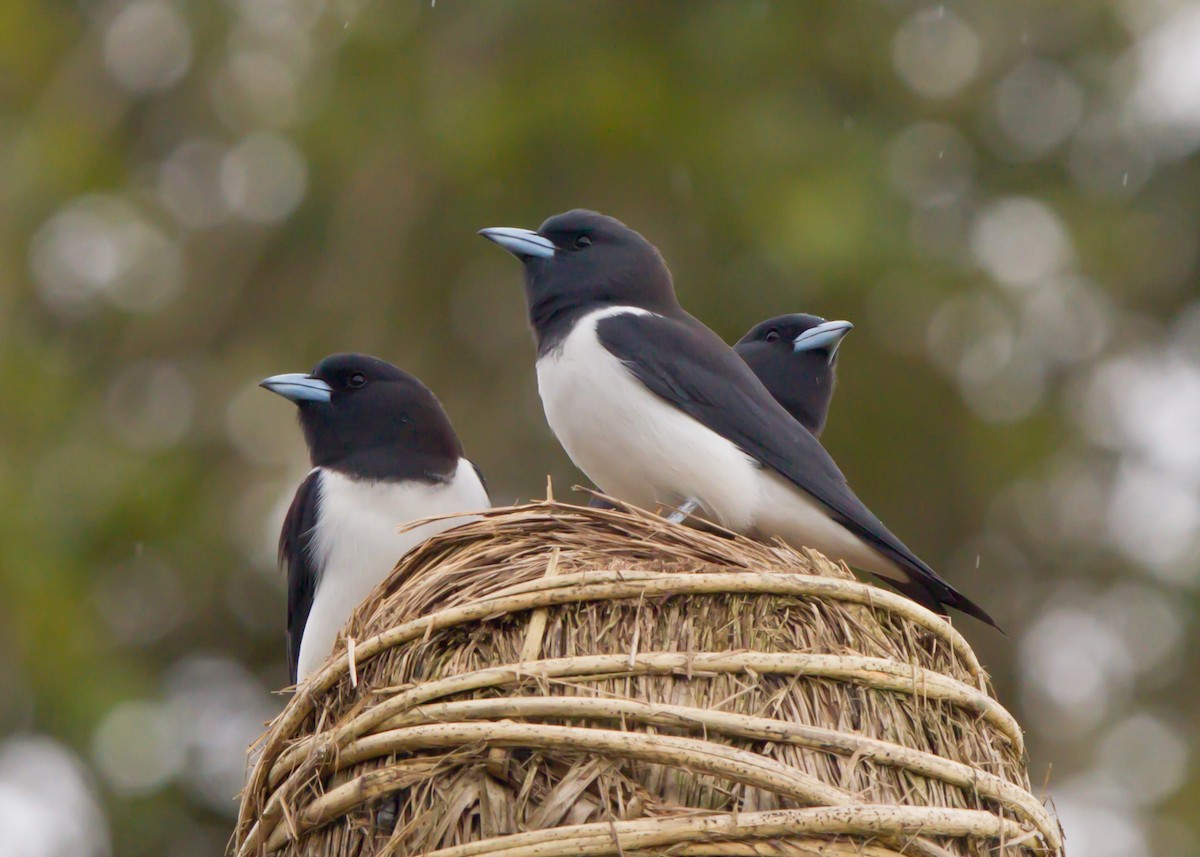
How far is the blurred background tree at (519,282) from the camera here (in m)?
9.41

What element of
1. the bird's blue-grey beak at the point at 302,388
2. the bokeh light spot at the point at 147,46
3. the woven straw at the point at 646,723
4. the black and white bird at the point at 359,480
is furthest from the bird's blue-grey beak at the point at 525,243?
the bokeh light spot at the point at 147,46

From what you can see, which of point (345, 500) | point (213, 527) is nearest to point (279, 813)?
point (345, 500)

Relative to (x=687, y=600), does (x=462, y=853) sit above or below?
below

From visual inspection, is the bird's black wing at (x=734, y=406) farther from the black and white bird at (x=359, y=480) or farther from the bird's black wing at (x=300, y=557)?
the bird's black wing at (x=300, y=557)

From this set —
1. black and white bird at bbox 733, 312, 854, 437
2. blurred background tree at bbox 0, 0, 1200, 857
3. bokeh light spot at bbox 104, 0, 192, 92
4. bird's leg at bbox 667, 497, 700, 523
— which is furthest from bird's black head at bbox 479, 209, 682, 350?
bokeh light spot at bbox 104, 0, 192, 92

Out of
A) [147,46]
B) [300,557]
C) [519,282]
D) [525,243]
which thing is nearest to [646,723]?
[525,243]

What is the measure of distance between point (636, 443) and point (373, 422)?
93cm

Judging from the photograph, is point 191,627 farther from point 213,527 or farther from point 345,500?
point 345,500

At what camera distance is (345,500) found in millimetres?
4754

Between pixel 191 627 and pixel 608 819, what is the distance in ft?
25.2

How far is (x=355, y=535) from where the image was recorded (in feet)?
15.4

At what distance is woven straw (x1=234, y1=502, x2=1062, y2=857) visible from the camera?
2572 mm

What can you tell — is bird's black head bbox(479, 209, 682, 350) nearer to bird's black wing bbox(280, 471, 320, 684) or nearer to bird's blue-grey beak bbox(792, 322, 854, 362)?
bird's blue-grey beak bbox(792, 322, 854, 362)

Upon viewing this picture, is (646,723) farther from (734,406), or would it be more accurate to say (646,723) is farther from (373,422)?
(373,422)
